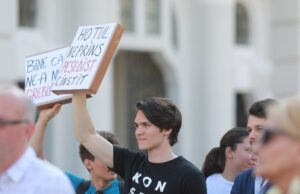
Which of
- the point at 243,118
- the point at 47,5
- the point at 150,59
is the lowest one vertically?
the point at 243,118

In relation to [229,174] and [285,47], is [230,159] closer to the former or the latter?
[229,174]

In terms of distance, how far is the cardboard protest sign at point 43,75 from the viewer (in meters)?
5.54

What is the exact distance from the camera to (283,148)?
3.17 meters

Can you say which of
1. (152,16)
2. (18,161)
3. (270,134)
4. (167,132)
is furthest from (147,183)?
(152,16)

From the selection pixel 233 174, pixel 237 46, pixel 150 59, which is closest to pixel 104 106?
pixel 150 59

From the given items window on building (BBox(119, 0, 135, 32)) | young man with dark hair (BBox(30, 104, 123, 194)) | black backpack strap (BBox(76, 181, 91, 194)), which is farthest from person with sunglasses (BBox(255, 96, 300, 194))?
window on building (BBox(119, 0, 135, 32))

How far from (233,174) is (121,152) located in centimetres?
146

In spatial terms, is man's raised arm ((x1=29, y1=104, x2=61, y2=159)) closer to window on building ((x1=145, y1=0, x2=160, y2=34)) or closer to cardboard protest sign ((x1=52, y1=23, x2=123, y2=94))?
cardboard protest sign ((x1=52, y1=23, x2=123, y2=94))

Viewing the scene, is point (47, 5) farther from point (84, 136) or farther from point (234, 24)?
point (84, 136)

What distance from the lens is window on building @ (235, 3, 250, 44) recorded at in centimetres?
1734

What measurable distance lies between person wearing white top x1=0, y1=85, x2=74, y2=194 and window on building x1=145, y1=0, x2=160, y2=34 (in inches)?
454

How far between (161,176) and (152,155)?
18 centimetres

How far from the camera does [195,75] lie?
15820mm

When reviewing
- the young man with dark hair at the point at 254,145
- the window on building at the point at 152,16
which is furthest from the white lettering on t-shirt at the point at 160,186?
the window on building at the point at 152,16
